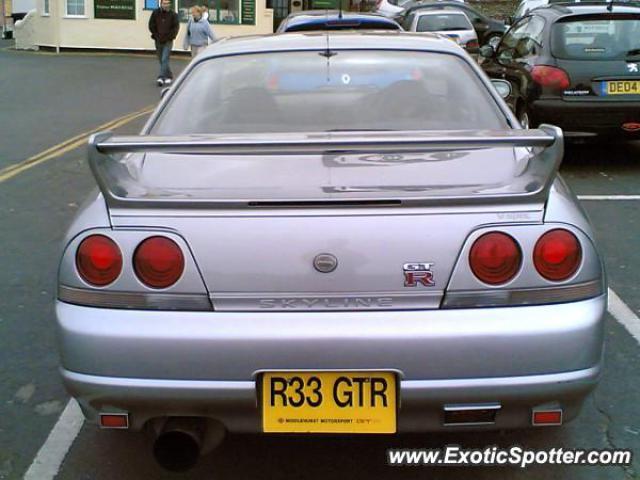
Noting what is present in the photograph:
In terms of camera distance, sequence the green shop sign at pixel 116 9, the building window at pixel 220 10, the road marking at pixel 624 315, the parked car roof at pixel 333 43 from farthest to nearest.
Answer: the green shop sign at pixel 116 9 < the building window at pixel 220 10 < the road marking at pixel 624 315 < the parked car roof at pixel 333 43

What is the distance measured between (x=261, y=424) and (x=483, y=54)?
8525 mm

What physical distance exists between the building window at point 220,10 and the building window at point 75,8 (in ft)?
10.1

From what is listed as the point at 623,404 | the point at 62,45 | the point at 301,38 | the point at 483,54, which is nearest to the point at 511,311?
the point at 623,404

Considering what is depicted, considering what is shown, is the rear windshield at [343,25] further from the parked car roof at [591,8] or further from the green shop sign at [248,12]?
the green shop sign at [248,12]

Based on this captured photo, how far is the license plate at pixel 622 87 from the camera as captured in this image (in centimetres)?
805

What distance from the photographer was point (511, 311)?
2.66 m

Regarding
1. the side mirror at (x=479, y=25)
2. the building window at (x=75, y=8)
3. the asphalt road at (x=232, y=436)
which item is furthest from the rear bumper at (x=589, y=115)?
the building window at (x=75, y=8)

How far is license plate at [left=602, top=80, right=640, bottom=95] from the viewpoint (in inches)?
317

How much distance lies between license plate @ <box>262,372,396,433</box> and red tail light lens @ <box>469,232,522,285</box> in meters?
0.43

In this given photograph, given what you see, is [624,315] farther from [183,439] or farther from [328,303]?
[183,439]

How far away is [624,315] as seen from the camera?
184 inches

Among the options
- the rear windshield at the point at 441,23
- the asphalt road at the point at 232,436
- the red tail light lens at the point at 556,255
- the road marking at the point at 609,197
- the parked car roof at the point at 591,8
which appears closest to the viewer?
the red tail light lens at the point at 556,255

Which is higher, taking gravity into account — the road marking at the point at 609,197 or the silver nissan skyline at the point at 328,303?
the silver nissan skyline at the point at 328,303

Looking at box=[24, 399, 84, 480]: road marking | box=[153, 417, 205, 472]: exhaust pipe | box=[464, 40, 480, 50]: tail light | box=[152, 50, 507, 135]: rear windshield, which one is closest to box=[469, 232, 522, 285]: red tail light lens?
box=[153, 417, 205, 472]: exhaust pipe
